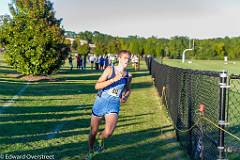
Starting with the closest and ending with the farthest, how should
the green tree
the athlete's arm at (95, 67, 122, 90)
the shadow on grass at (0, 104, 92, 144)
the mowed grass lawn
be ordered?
the athlete's arm at (95, 67, 122, 90)
the mowed grass lawn
the shadow on grass at (0, 104, 92, 144)
the green tree

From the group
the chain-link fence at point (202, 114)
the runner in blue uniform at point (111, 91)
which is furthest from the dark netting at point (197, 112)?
the runner in blue uniform at point (111, 91)

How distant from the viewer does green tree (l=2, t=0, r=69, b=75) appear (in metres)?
32.6

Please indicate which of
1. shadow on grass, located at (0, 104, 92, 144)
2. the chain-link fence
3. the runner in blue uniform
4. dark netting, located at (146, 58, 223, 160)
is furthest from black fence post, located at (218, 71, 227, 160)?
shadow on grass, located at (0, 104, 92, 144)

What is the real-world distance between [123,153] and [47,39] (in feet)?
79.5

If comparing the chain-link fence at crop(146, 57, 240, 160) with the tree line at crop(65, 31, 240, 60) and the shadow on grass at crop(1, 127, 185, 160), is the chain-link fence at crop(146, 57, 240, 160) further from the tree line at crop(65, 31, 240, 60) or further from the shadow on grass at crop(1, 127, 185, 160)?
the tree line at crop(65, 31, 240, 60)

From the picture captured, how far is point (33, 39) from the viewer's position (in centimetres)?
3262

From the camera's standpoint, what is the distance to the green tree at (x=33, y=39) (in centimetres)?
3256

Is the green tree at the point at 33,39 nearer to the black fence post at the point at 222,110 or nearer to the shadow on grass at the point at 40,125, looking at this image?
the shadow on grass at the point at 40,125

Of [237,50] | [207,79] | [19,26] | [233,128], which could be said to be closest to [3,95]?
[233,128]

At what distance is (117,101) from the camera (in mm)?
8188

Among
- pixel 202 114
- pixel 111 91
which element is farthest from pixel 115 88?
pixel 202 114

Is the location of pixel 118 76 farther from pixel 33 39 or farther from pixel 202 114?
pixel 33 39

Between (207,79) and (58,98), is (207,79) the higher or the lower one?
the higher one

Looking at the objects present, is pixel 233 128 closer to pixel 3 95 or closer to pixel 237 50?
pixel 3 95
